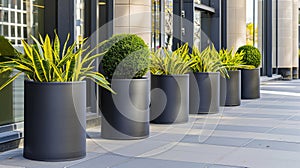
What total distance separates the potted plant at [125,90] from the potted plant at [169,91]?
4.87 feet

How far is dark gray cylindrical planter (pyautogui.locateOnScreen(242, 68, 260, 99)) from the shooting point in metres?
12.8

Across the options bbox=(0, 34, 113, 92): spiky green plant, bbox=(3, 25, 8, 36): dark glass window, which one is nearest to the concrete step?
bbox=(0, 34, 113, 92): spiky green plant

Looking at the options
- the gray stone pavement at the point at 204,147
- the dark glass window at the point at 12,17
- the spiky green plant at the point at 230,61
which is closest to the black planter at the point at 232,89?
the spiky green plant at the point at 230,61

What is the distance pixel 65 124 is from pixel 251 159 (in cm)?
215

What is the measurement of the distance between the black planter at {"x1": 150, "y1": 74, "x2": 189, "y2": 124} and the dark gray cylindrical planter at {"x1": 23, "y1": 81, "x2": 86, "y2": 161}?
2.95 meters

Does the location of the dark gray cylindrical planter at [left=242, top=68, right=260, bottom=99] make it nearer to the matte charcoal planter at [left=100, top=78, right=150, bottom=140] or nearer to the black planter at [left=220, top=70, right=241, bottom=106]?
the black planter at [left=220, top=70, right=241, bottom=106]

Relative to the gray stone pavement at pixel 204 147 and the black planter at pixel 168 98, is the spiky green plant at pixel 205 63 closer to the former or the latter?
the gray stone pavement at pixel 204 147

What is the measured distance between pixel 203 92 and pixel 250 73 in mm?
3274

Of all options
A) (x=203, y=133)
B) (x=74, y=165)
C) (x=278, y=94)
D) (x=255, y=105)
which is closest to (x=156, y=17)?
(x=255, y=105)

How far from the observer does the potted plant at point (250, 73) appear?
12805mm

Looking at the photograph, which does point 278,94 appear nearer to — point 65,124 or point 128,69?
point 128,69

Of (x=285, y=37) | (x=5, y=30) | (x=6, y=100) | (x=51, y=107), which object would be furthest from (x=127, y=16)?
(x=285, y=37)

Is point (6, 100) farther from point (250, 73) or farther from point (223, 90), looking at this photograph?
point (250, 73)

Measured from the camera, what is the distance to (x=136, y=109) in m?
6.87
